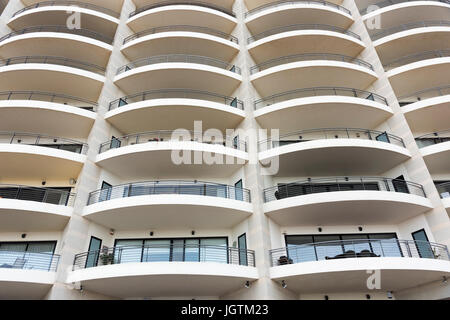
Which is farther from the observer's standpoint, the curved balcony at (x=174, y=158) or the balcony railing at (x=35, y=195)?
the balcony railing at (x=35, y=195)

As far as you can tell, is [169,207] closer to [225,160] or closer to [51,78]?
[225,160]

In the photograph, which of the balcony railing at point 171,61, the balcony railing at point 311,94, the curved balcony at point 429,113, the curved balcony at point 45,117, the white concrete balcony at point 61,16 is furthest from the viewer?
the white concrete balcony at point 61,16

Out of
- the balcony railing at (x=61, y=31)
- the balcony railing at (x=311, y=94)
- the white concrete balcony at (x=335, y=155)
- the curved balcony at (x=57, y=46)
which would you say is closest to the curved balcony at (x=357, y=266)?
the white concrete balcony at (x=335, y=155)

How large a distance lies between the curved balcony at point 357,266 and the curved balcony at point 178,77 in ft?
30.7

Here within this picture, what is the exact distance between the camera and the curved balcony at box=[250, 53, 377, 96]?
14.7m

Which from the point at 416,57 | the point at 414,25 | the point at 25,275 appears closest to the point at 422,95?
the point at 416,57

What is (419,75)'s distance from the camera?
1537cm

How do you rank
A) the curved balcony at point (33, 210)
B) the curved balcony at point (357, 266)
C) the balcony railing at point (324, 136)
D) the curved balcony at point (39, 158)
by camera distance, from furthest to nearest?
the balcony railing at point (324, 136) → the curved balcony at point (39, 158) → the curved balcony at point (33, 210) → the curved balcony at point (357, 266)

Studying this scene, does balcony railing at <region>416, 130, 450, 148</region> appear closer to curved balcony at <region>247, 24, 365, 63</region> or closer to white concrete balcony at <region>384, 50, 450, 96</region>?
white concrete balcony at <region>384, 50, 450, 96</region>

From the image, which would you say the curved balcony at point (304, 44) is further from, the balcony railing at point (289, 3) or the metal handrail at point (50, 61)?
the metal handrail at point (50, 61)

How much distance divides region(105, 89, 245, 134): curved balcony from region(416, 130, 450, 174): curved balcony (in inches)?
353

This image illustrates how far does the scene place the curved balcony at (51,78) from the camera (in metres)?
14.2

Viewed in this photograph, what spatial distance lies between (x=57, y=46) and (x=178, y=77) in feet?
25.6

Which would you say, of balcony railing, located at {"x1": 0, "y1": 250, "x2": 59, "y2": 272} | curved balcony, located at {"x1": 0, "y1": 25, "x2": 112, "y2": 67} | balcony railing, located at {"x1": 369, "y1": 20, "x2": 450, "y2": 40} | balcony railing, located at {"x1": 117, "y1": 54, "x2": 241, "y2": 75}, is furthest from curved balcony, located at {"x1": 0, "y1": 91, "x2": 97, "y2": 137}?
balcony railing, located at {"x1": 369, "y1": 20, "x2": 450, "y2": 40}
